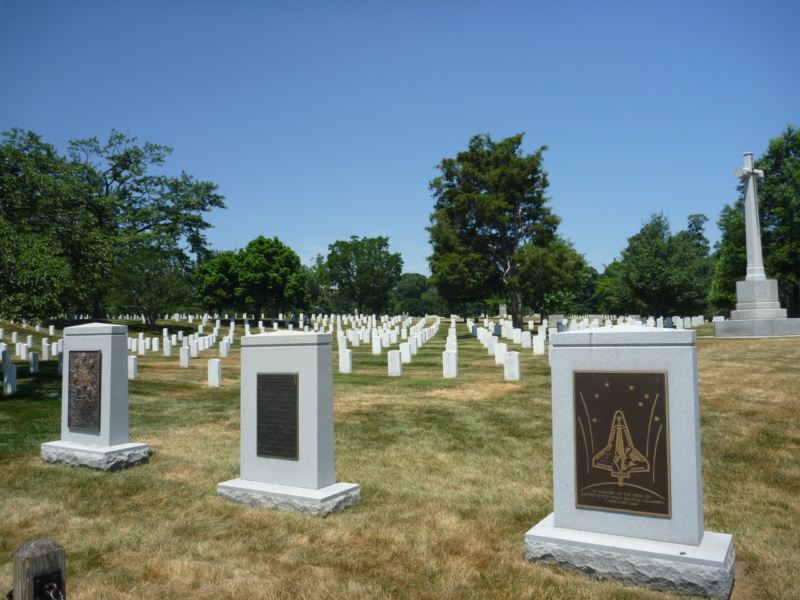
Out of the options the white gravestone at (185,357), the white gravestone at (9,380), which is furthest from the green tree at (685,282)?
the white gravestone at (9,380)

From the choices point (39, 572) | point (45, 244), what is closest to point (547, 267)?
point (45, 244)

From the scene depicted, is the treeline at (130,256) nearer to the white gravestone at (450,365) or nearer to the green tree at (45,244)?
the green tree at (45,244)

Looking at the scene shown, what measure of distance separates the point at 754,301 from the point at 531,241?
56.7ft

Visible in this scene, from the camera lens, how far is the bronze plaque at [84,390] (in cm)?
848

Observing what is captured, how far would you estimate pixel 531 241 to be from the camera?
39594 millimetres

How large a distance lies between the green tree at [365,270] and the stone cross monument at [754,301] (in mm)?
58319

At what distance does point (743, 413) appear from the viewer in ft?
32.4

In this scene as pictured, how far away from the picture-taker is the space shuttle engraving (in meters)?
4.53

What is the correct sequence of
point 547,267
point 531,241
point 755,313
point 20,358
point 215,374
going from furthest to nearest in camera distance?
point 531,241 → point 547,267 → point 20,358 → point 755,313 → point 215,374

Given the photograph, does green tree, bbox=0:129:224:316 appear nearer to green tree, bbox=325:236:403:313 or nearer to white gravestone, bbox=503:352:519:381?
white gravestone, bbox=503:352:519:381

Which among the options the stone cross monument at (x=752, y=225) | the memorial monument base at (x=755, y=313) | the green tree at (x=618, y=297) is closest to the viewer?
the memorial monument base at (x=755, y=313)

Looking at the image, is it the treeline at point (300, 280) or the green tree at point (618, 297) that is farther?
the treeline at point (300, 280)

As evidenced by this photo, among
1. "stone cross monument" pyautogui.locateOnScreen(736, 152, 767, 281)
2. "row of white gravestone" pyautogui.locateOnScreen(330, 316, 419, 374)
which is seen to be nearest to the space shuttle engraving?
"row of white gravestone" pyautogui.locateOnScreen(330, 316, 419, 374)

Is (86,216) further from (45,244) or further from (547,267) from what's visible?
(547,267)
